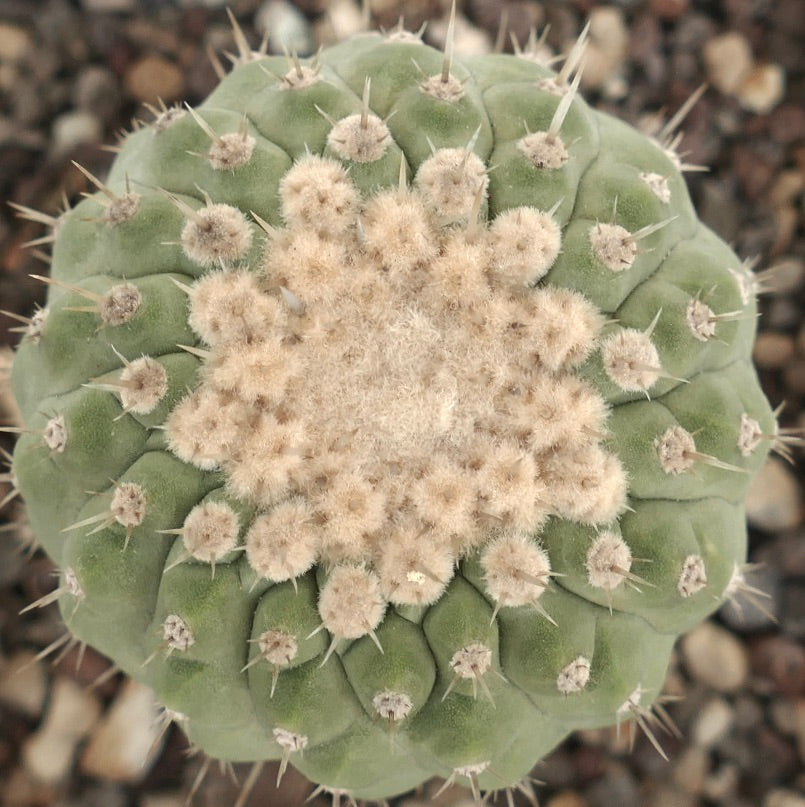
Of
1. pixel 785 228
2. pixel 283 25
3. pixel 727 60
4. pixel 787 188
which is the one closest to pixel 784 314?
pixel 785 228

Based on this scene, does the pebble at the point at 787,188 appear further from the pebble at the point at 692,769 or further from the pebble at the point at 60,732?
the pebble at the point at 60,732

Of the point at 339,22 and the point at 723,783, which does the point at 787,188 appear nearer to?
the point at 339,22

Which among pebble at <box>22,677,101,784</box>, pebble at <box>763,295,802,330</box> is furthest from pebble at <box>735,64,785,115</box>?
pebble at <box>22,677,101,784</box>

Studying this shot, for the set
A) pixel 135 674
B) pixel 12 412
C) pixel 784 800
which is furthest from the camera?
pixel 12 412

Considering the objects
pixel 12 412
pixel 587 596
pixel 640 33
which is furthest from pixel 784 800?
pixel 12 412

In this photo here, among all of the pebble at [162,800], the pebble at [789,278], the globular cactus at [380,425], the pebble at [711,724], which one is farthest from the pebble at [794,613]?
the pebble at [162,800]

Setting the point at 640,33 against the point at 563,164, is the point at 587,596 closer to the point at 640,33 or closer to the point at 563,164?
the point at 563,164
